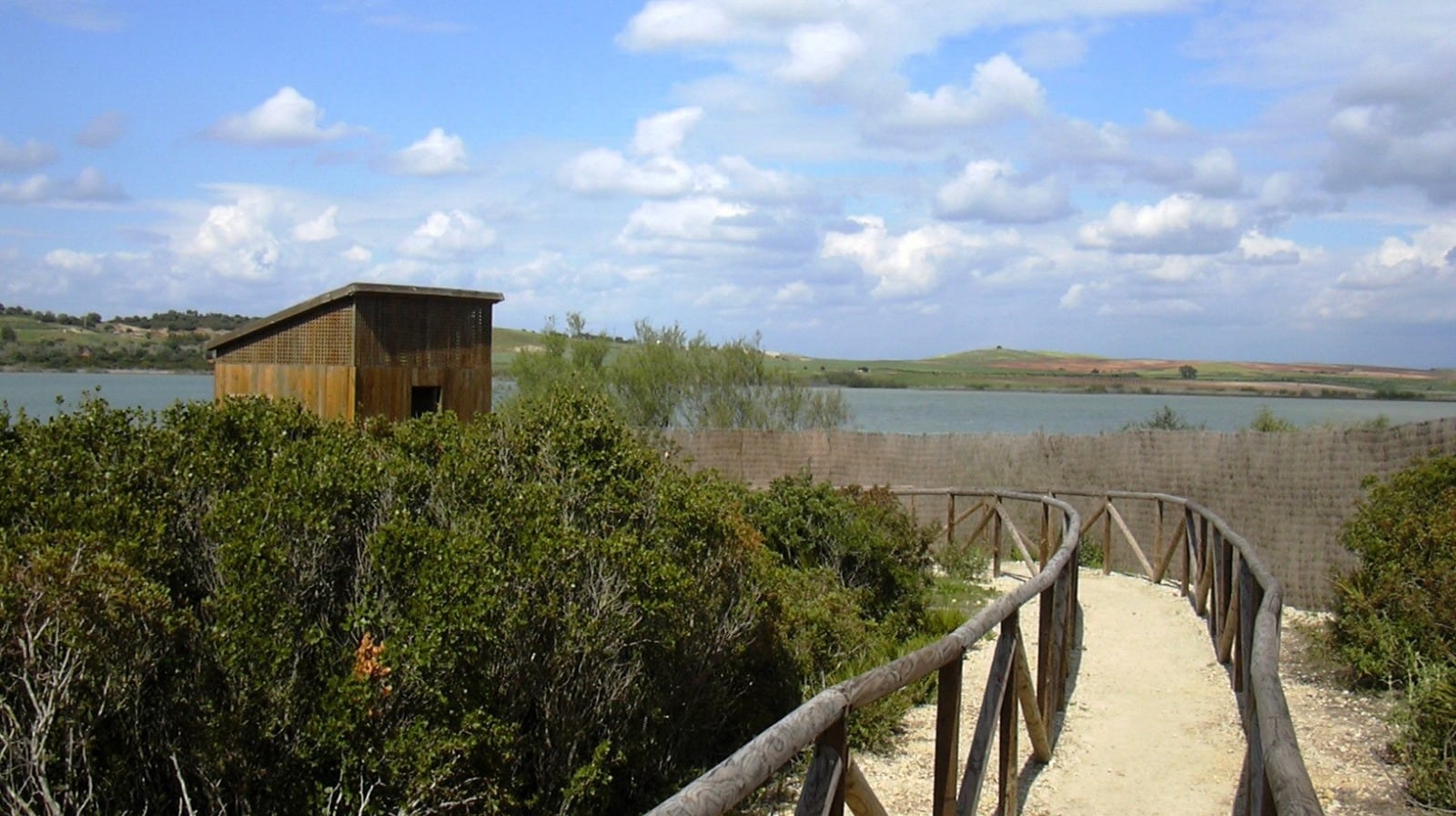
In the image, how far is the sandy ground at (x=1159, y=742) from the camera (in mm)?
6223

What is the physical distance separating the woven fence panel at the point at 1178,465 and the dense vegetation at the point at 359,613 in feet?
5.24

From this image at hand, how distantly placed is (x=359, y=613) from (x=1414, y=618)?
6.11 m

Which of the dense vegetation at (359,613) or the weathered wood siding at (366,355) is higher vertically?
the weathered wood siding at (366,355)

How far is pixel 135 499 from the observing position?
5.99 meters

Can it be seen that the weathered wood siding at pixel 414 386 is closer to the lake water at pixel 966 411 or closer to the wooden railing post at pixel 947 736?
the wooden railing post at pixel 947 736

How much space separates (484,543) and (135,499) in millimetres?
1673

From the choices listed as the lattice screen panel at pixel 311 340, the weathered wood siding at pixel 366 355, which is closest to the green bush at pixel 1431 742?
the weathered wood siding at pixel 366 355

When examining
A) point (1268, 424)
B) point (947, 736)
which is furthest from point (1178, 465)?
point (947, 736)

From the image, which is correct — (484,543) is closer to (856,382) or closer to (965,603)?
(965,603)

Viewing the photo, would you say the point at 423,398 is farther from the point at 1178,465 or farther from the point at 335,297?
the point at 1178,465

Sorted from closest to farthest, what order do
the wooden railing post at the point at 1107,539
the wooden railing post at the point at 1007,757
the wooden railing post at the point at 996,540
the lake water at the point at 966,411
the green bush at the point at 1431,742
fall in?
the wooden railing post at the point at 1007,757, the green bush at the point at 1431,742, the wooden railing post at the point at 1107,539, the wooden railing post at the point at 996,540, the lake water at the point at 966,411

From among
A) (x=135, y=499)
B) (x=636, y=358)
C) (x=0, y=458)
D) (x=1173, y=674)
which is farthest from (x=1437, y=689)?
(x=636, y=358)

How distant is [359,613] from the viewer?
18.6 ft

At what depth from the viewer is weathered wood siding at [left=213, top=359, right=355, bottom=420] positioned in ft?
41.1
